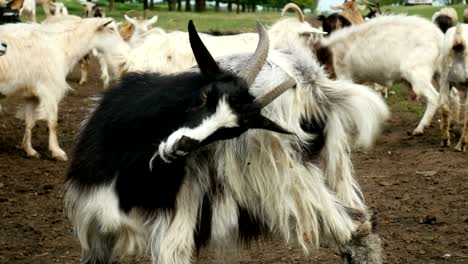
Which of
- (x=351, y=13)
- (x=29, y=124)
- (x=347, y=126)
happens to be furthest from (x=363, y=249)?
(x=351, y=13)

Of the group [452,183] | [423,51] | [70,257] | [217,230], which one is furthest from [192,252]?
[423,51]

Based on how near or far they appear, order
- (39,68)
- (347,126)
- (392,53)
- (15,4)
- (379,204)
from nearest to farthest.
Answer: (347,126) < (379,204) < (39,68) < (392,53) < (15,4)

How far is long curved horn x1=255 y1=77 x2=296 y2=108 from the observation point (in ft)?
12.9

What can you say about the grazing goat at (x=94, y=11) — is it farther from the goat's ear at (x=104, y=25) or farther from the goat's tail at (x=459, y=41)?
the goat's tail at (x=459, y=41)

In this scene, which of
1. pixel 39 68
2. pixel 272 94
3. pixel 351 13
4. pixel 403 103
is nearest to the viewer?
pixel 272 94

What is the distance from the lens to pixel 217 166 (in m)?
4.07

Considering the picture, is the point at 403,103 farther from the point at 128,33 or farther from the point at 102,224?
the point at 102,224

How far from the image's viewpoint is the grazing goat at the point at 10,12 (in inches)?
471

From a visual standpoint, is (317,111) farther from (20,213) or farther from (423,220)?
(20,213)

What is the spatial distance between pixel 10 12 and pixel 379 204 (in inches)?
313

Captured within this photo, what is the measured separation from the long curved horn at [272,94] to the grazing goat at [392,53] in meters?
6.65

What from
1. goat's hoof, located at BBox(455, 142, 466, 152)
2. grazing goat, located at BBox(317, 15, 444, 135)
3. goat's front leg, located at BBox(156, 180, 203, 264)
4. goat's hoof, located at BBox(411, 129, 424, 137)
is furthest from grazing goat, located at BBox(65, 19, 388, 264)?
grazing goat, located at BBox(317, 15, 444, 135)

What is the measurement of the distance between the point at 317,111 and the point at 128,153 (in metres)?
1.10

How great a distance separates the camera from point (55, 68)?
9.26 meters
